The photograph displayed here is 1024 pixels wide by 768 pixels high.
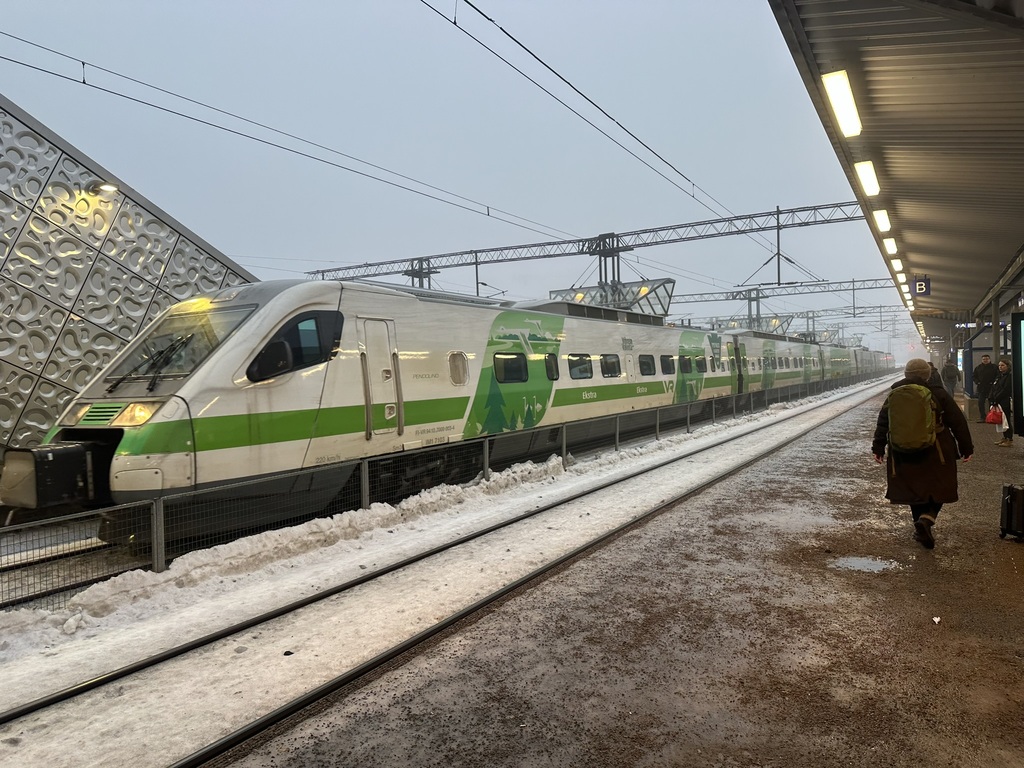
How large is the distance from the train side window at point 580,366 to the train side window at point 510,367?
1617mm

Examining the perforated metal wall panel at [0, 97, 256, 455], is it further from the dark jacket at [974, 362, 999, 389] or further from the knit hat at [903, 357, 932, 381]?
the dark jacket at [974, 362, 999, 389]

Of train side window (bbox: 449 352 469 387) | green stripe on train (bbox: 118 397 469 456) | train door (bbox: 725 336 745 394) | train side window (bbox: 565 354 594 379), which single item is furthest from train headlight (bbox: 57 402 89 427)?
train door (bbox: 725 336 745 394)

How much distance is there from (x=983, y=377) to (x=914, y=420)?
11.8 meters

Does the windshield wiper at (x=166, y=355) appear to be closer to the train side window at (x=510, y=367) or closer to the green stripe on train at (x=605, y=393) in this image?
the train side window at (x=510, y=367)

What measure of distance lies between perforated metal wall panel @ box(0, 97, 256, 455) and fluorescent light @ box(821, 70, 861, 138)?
426 inches

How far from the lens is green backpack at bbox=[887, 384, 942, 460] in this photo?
5.67 m

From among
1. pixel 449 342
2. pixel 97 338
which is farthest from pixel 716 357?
pixel 97 338

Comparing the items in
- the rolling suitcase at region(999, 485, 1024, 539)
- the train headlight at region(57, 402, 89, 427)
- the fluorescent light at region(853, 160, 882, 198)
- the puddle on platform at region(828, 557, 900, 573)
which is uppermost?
the fluorescent light at region(853, 160, 882, 198)

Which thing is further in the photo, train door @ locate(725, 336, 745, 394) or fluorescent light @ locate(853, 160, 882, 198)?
train door @ locate(725, 336, 745, 394)

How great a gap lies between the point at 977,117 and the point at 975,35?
1849 millimetres

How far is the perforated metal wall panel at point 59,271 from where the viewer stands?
931 cm

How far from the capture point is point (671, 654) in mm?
3920

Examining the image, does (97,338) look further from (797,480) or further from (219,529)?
(797,480)

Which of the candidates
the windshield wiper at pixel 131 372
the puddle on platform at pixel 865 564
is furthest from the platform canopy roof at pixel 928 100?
the windshield wiper at pixel 131 372
